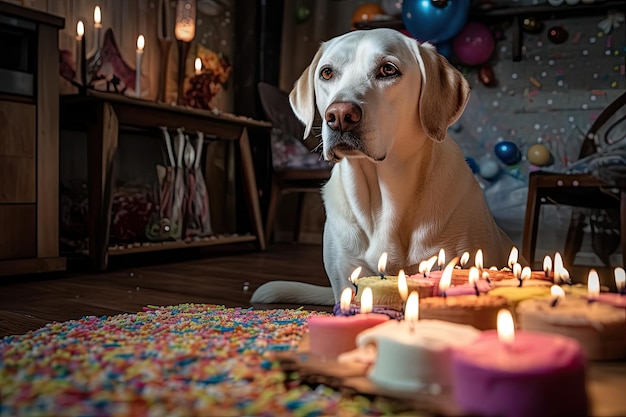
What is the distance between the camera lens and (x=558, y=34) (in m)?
4.48

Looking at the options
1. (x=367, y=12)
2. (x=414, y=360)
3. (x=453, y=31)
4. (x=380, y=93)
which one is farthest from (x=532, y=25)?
(x=414, y=360)

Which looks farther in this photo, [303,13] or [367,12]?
[303,13]

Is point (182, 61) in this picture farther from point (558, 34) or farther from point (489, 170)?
point (558, 34)

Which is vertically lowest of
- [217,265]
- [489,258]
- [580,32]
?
[217,265]

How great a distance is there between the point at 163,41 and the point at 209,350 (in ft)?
11.9

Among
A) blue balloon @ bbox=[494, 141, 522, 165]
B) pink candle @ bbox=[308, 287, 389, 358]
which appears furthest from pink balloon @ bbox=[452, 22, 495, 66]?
pink candle @ bbox=[308, 287, 389, 358]

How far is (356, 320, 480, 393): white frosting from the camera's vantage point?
77 centimetres

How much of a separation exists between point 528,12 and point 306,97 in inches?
119

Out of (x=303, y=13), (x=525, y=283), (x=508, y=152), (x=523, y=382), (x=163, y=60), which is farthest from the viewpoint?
(x=303, y=13)

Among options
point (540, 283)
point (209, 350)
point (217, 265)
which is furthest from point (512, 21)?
point (209, 350)

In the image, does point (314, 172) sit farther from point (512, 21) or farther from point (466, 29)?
point (512, 21)

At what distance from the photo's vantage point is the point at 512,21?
4.63 m

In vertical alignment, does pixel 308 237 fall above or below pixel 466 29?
below

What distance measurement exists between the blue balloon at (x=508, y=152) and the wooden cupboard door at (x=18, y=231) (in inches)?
128
